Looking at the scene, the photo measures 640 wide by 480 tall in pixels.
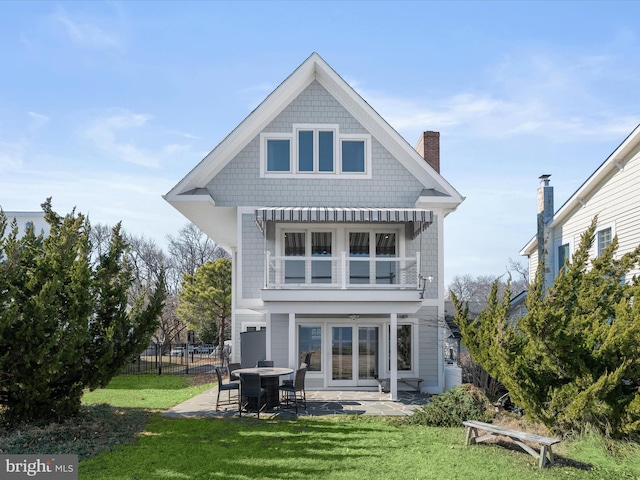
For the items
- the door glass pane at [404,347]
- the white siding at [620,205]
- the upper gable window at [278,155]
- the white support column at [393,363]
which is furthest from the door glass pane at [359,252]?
the white siding at [620,205]

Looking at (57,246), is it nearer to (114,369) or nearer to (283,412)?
(114,369)

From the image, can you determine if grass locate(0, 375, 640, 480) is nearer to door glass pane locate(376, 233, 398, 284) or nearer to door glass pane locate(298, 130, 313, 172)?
door glass pane locate(376, 233, 398, 284)

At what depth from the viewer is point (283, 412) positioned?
13539 mm

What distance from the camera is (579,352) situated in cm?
1033

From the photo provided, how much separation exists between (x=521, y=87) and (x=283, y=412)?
474 inches

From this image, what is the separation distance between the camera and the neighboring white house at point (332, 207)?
17125mm

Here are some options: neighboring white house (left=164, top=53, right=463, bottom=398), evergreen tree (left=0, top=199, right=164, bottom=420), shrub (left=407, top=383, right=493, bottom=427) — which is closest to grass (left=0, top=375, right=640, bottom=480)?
shrub (left=407, top=383, right=493, bottom=427)

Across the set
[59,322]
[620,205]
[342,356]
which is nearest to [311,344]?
[342,356]

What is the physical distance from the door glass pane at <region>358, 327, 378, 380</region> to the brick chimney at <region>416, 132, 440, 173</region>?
6.85 metres

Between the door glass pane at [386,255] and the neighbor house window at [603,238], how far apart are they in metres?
7.15

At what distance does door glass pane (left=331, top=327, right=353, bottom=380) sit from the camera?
57.0 ft

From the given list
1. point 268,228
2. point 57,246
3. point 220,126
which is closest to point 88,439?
point 57,246

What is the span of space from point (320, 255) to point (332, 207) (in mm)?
1670

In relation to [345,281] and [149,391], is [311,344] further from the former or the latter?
[149,391]
